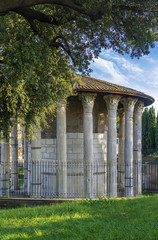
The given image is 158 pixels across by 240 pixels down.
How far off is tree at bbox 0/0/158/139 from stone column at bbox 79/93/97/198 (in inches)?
80.8

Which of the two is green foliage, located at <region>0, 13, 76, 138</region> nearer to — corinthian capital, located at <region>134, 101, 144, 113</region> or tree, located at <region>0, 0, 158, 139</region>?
tree, located at <region>0, 0, 158, 139</region>

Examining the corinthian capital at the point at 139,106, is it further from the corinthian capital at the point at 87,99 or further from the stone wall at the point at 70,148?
the stone wall at the point at 70,148

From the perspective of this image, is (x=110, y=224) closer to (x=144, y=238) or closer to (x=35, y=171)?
(x=144, y=238)

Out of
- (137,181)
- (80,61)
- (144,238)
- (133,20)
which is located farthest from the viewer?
(137,181)

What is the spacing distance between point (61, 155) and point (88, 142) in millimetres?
1261

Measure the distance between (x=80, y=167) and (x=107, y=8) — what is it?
694 centimetres

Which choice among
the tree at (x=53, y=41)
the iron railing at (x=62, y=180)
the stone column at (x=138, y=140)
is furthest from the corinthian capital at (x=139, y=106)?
the tree at (x=53, y=41)

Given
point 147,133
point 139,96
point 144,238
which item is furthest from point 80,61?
point 147,133

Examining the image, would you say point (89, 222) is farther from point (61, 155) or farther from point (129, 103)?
point (129, 103)

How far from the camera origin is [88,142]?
10.7m

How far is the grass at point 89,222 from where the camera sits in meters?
4.38

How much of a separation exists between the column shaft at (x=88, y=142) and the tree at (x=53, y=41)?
2.05 m

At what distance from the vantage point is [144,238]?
4.07 m

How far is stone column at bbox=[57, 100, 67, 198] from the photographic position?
34.1ft
